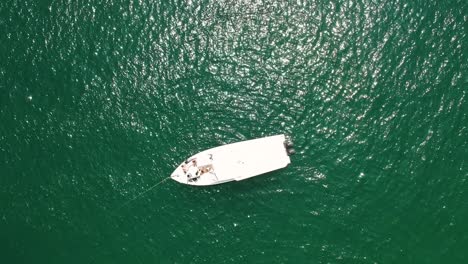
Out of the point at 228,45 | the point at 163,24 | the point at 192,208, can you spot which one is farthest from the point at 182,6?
the point at 192,208

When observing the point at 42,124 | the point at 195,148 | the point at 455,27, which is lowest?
the point at 195,148

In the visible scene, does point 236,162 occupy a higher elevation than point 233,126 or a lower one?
lower

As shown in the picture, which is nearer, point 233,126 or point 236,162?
point 236,162

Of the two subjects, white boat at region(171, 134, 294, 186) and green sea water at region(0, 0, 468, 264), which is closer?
white boat at region(171, 134, 294, 186)

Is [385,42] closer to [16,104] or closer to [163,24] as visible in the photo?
[163,24]
